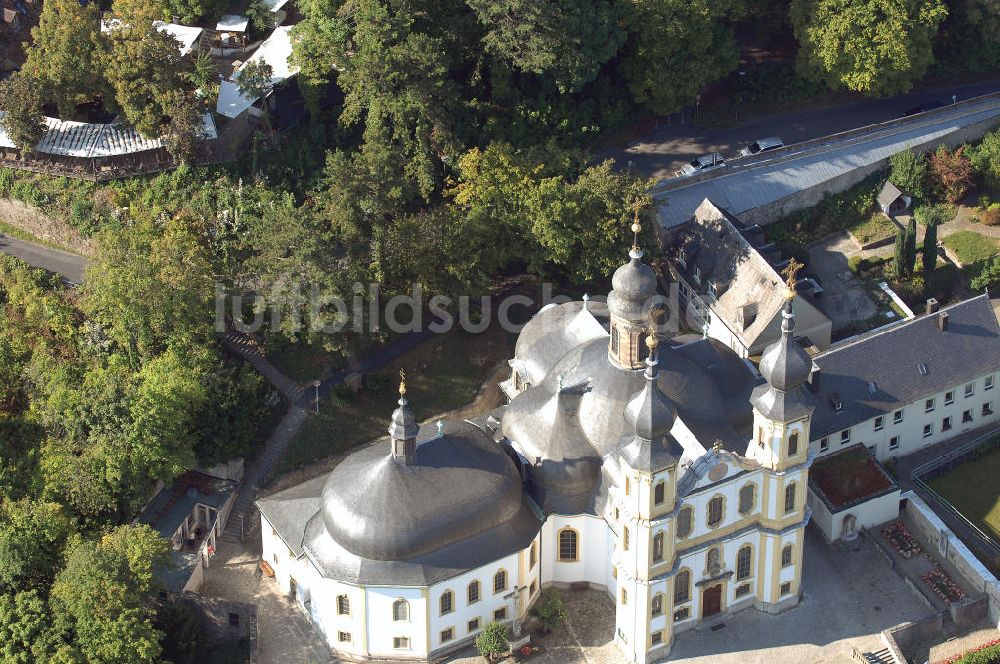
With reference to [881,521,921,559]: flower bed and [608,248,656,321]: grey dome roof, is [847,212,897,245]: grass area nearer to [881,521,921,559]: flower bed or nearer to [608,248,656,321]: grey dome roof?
[881,521,921,559]: flower bed

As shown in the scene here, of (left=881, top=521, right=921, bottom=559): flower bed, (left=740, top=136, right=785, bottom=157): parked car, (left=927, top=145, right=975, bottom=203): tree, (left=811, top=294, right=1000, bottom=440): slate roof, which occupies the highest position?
(left=740, top=136, right=785, bottom=157): parked car

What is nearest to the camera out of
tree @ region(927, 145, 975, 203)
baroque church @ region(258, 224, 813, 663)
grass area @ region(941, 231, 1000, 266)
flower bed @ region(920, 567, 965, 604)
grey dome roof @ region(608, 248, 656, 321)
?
baroque church @ region(258, 224, 813, 663)

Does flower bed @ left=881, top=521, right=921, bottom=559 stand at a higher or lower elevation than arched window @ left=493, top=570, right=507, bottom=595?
lower

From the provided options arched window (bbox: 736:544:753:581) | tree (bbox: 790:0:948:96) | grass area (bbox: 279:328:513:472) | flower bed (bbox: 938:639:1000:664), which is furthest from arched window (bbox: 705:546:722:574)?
tree (bbox: 790:0:948:96)

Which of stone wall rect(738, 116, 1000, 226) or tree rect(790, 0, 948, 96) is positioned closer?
tree rect(790, 0, 948, 96)

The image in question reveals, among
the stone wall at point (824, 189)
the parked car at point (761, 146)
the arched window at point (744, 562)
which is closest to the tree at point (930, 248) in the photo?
the stone wall at point (824, 189)

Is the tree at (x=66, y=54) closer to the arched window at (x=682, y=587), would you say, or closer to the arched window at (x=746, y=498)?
the arched window at (x=682, y=587)

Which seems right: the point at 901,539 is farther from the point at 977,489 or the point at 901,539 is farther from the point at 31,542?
the point at 31,542

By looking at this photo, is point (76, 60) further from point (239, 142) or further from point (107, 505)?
point (107, 505)

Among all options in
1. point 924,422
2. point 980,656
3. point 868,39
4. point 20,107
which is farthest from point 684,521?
point 20,107
